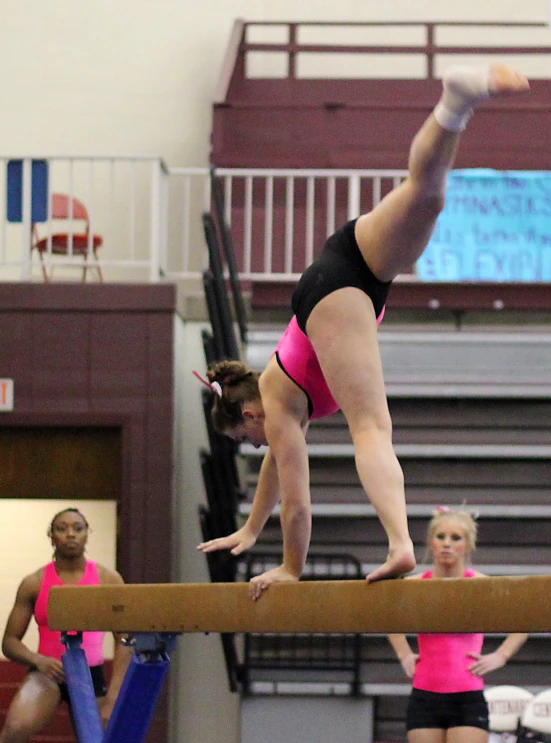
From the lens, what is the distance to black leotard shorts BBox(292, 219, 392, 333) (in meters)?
3.04

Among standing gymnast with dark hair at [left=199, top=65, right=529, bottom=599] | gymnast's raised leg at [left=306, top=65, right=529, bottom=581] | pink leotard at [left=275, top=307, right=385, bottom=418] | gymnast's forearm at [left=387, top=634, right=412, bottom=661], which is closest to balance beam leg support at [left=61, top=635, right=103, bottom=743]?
standing gymnast with dark hair at [left=199, top=65, right=529, bottom=599]

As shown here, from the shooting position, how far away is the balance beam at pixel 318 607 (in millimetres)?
2811

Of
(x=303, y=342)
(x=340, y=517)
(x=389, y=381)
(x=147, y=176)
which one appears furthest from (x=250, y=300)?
(x=303, y=342)

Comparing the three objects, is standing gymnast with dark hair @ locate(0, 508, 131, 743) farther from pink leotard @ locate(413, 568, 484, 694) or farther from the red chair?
the red chair

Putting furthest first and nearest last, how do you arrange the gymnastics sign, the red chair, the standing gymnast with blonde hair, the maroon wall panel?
the red chair
the gymnastics sign
the maroon wall panel
the standing gymnast with blonde hair

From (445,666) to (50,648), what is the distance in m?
1.87

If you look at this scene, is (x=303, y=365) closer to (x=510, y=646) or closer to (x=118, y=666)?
(x=510, y=646)

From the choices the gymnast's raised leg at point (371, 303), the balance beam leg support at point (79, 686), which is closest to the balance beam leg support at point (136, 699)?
the balance beam leg support at point (79, 686)

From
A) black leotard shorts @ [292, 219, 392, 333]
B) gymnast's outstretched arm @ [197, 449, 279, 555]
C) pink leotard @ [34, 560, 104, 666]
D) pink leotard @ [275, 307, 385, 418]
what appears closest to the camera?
black leotard shorts @ [292, 219, 392, 333]

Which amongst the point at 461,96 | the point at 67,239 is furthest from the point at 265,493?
the point at 67,239

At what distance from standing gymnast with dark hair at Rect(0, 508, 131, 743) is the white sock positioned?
335cm

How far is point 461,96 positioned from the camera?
8.98ft

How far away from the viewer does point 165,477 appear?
23.4 ft

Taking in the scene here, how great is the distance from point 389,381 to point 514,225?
1445mm
